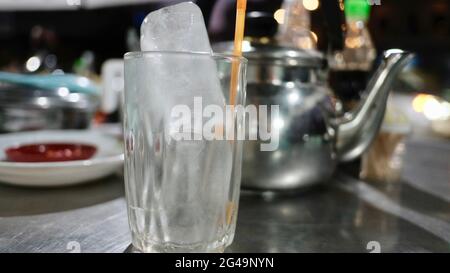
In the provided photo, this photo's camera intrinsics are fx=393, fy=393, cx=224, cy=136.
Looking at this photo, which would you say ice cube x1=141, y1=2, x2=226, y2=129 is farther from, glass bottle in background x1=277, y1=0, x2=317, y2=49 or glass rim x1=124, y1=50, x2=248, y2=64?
glass bottle in background x1=277, y1=0, x2=317, y2=49

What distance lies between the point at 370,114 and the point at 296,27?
211 millimetres

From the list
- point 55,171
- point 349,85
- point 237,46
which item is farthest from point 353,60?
point 55,171

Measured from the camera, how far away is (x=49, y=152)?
64 centimetres

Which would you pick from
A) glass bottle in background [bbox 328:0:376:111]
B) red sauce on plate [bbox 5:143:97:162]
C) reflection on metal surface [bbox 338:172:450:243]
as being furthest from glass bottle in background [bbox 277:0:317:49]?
red sauce on plate [bbox 5:143:97:162]

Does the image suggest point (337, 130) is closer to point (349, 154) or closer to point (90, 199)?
point (349, 154)

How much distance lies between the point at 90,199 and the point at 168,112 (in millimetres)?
265

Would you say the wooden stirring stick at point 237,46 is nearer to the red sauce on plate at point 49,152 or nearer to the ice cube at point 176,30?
the ice cube at point 176,30

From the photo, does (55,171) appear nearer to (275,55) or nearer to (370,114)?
(275,55)

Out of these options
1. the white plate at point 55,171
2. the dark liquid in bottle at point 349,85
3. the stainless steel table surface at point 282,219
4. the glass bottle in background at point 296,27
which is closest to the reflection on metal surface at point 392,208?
the stainless steel table surface at point 282,219

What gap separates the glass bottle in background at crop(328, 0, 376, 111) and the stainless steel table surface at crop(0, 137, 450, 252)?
0.17 m

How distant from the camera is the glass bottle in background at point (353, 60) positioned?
709mm

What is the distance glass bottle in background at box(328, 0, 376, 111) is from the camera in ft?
2.33

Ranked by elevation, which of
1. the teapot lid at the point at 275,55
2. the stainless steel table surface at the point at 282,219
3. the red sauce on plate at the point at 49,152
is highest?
the teapot lid at the point at 275,55
